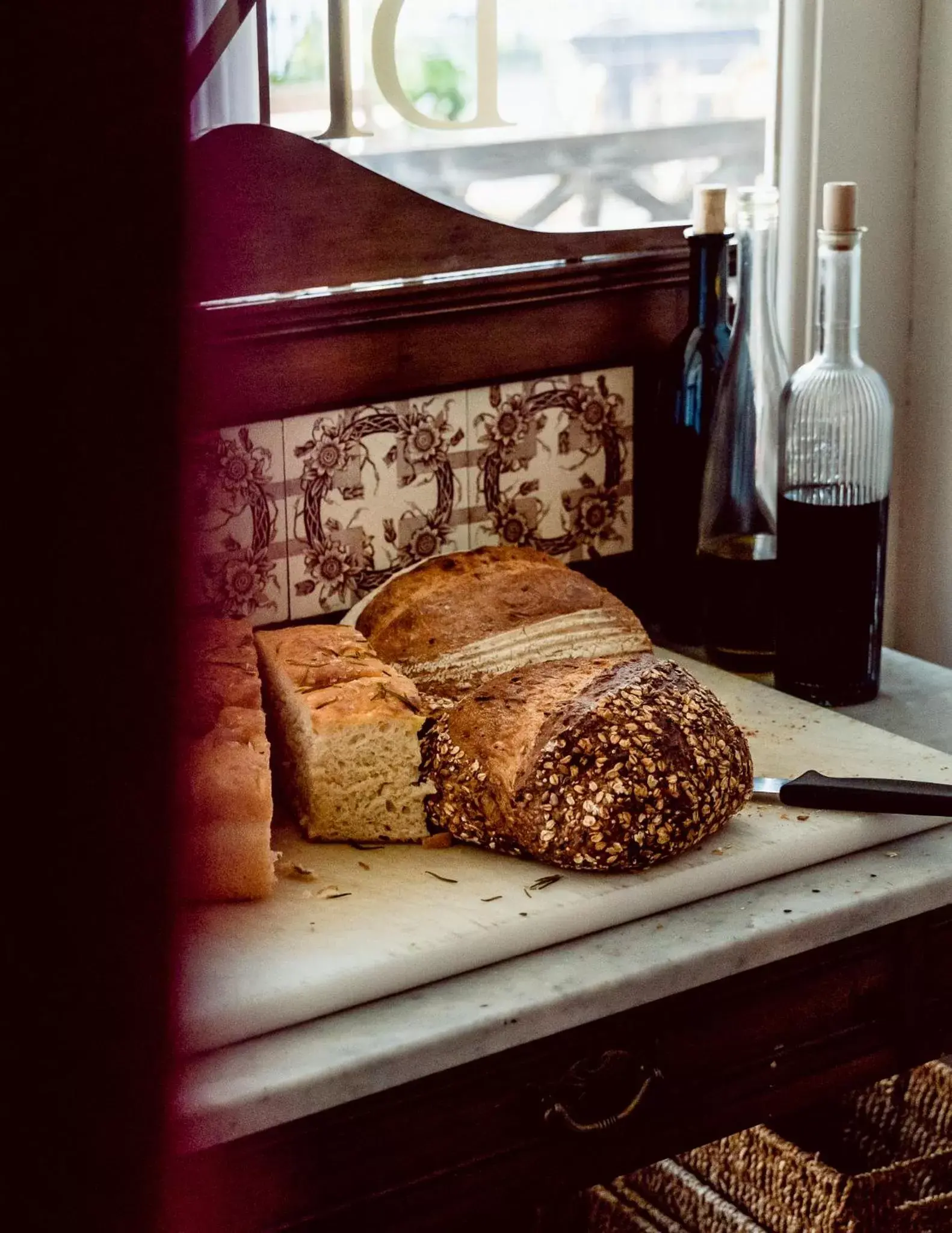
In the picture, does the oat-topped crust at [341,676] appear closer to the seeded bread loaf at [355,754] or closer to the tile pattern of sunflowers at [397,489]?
the seeded bread loaf at [355,754]

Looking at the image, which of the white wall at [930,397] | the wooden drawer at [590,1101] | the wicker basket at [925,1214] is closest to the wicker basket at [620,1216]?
the wicker basket at [925,1214]

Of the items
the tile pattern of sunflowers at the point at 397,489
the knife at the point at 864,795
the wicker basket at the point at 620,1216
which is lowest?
the wicker basket at the point at 620,1216

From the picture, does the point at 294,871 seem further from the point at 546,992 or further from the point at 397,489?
the point at 397,489

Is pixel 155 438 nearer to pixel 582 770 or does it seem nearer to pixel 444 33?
pixel 582 770

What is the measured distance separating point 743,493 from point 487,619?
359mm

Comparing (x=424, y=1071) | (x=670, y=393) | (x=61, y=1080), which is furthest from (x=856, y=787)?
(x=61, y=1080)

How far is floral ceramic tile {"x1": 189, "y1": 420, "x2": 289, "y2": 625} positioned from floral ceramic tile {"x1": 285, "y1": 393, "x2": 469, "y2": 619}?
0.01 metres

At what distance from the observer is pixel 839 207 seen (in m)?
1.28

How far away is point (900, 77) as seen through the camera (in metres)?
1.63

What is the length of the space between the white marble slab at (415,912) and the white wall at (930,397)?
1.89ft

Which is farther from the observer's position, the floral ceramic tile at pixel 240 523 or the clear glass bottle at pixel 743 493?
the clear glass bottle at pixel 743 493

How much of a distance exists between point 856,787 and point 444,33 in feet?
2.67

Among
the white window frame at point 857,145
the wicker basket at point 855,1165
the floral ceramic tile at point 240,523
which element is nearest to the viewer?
the wicker basket at point 855,1165

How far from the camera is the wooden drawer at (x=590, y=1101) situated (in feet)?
2.84
